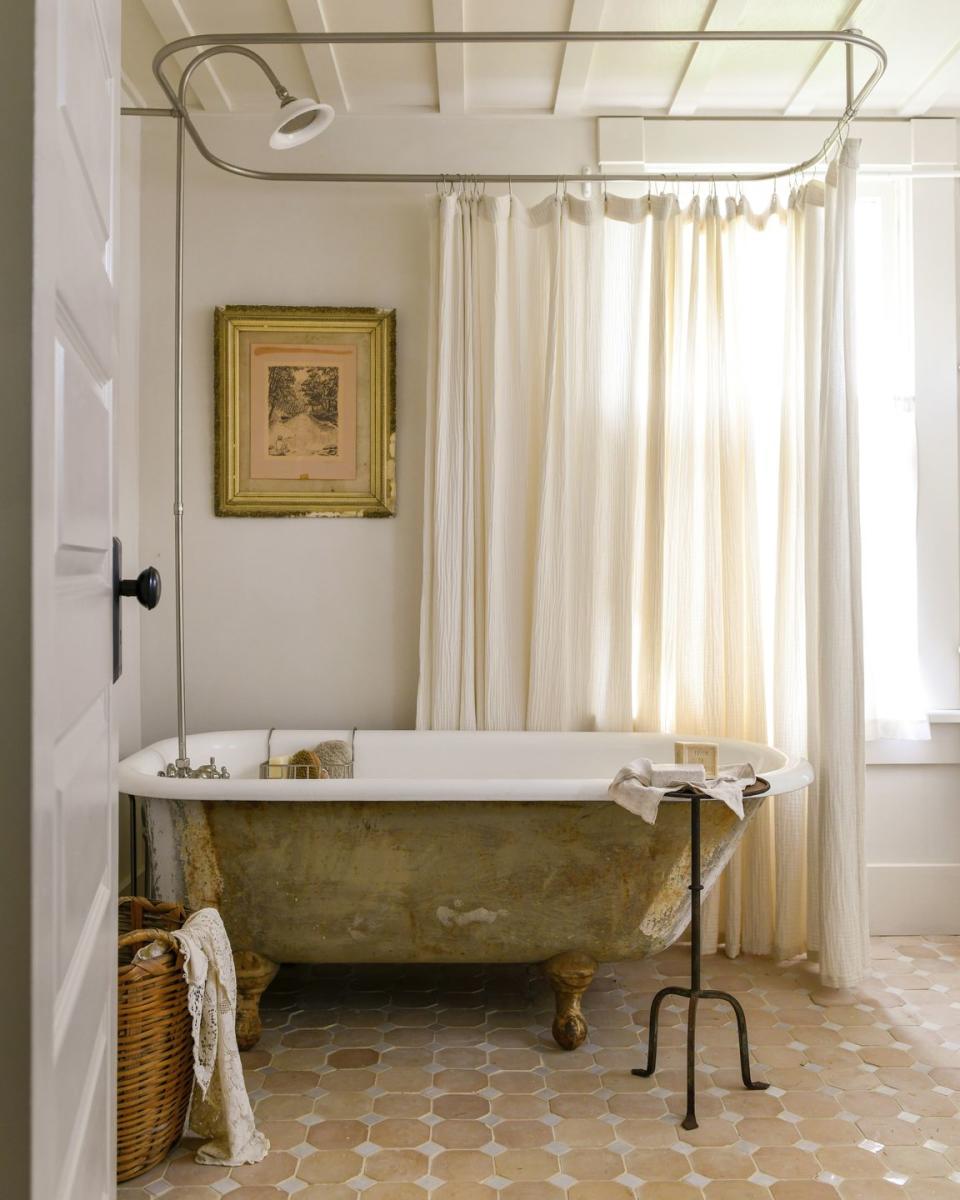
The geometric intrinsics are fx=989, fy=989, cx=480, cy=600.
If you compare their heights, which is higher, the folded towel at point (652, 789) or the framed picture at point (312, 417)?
the framed picture at point (312, 417)

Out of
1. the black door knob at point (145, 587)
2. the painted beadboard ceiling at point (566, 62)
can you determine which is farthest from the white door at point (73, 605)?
the painted beadboard ceiling at point (566, 62)

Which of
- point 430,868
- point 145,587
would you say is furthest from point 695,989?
point 145,587

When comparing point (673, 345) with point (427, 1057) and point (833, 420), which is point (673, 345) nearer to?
point (833, 420)

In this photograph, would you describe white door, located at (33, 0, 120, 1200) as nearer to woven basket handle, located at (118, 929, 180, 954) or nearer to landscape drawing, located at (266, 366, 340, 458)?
woven basket handle, located at (118, 929, 180, 954)

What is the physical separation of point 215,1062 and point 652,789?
1116mm

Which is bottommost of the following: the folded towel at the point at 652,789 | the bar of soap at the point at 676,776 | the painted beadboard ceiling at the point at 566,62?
the folded towel at the point at 652,789

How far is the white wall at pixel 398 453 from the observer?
3.38 metres

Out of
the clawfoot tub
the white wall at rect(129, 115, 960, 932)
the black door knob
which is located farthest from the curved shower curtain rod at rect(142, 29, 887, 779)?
the black door knob

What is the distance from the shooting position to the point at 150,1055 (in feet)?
6.53

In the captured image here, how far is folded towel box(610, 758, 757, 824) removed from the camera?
2.30m

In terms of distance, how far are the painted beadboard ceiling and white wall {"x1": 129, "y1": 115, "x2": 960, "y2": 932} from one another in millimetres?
83

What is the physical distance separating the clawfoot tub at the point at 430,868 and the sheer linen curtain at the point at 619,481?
0.75 m

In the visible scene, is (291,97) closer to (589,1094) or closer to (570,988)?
(570,988)

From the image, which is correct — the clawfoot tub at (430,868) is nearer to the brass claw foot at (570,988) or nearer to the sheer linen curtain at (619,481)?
the brass claw foot at (570,988)
